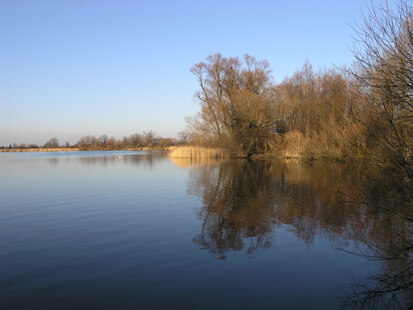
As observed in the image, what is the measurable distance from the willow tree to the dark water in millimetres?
21530

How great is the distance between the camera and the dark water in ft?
12.7

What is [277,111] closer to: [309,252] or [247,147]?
[247,147]

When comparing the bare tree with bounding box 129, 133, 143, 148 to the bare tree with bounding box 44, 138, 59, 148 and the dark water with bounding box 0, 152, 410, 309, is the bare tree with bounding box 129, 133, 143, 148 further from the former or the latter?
the dark water with bounding box 0, 152, 410, 309

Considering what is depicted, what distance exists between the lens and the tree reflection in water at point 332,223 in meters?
4.07

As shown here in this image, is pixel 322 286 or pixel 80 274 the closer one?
pixel 322 286

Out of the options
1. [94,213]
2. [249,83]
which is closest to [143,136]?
[249,83]

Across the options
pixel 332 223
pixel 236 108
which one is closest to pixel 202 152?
pixel 236 108

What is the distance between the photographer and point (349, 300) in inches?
146

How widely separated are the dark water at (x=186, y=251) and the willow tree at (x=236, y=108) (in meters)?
21.5

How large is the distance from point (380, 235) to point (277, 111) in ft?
87.0

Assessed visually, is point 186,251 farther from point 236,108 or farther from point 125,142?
point 125,142

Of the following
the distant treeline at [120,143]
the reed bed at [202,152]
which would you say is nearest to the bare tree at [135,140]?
the distant treeline at [120,143]

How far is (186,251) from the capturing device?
543 cm

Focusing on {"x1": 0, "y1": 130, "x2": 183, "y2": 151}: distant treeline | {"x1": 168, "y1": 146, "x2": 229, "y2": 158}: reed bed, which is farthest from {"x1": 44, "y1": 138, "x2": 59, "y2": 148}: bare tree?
{"x1": 168, "y1": 146, "x2": 229, "y2": 158}: reed bed
